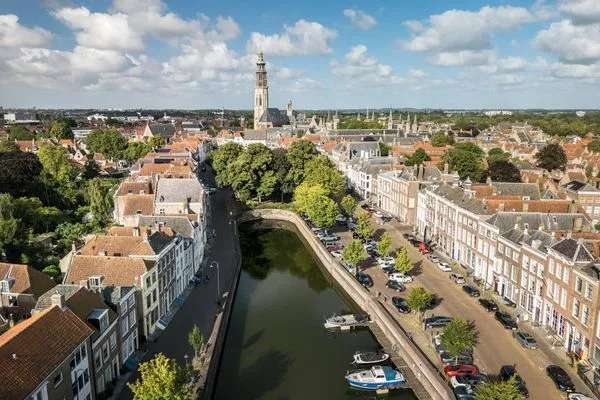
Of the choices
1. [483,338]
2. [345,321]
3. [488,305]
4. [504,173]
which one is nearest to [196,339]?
[345,321]

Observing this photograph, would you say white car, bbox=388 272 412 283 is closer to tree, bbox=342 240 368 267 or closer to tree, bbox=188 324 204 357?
tree, bbox=342 240 368 267

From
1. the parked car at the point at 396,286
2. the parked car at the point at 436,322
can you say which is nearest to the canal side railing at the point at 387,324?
the parked car at the point at 436,322

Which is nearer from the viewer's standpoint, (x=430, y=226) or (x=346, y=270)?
(x=346, y=270)

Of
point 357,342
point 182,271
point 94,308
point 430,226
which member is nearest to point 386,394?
point 357,342

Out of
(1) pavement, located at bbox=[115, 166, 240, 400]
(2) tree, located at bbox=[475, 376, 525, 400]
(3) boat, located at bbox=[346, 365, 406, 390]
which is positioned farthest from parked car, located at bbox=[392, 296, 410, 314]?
(2) tree, located at bbox=[475, 376, 525, 400]

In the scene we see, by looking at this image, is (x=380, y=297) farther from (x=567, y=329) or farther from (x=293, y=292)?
(x=567, y=329)

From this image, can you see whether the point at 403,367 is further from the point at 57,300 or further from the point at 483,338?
the point at 57,300
